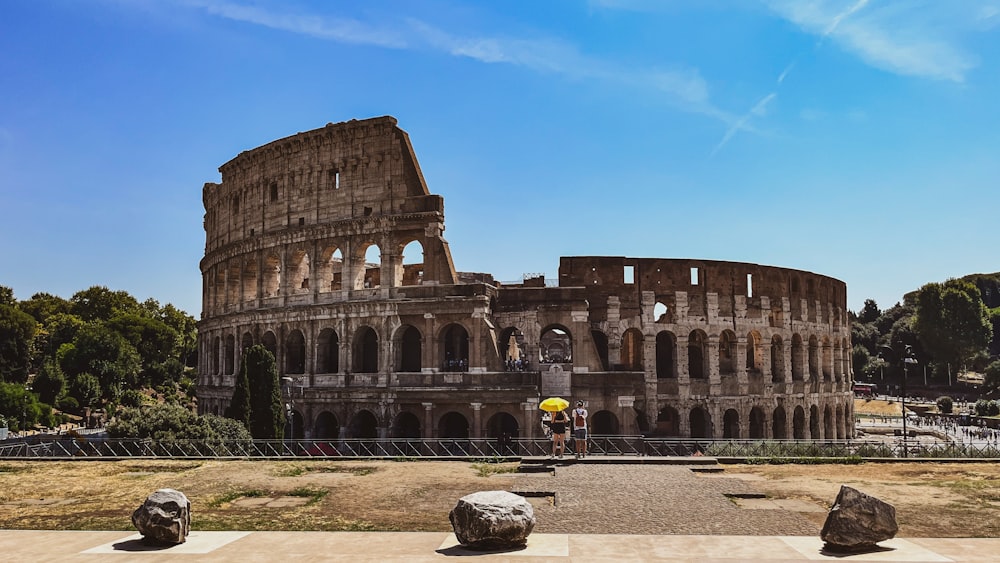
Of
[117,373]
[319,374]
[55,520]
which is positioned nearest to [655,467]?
[55,520]

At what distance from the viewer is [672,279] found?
4312 cm

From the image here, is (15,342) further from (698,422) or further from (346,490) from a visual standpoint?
(346,490)

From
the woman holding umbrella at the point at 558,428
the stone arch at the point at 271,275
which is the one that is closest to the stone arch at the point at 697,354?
the woman holding umbrella at the point at 558,428

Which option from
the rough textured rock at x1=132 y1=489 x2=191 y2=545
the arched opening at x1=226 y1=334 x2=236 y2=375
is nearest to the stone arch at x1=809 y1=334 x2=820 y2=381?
the arched opening at x1=226 y1=334 x2=236 y2=375

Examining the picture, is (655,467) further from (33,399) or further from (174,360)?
(174,360)

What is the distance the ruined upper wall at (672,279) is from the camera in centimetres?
4175

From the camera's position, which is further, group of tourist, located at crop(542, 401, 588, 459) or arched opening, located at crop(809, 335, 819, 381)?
arched opening, located at crop(809, 335, 819, 381)

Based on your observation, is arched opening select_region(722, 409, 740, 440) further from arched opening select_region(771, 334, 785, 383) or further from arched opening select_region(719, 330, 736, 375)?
arched opening select_region(771, 334, 785, 383)

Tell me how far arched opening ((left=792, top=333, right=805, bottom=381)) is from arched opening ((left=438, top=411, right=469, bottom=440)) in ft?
→ 74.6

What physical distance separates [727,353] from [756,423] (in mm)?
4592

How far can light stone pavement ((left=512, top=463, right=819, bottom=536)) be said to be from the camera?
12.3 m

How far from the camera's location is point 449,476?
19031mm

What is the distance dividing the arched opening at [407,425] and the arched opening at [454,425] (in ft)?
4.42

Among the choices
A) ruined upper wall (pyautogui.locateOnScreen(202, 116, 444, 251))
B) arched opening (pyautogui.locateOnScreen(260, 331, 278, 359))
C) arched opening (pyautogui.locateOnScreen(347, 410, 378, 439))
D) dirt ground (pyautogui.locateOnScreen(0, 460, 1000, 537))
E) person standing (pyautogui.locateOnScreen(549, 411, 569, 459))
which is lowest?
arched opening (pyautogui.locateOnScreen(347, 410, 378, 439))
